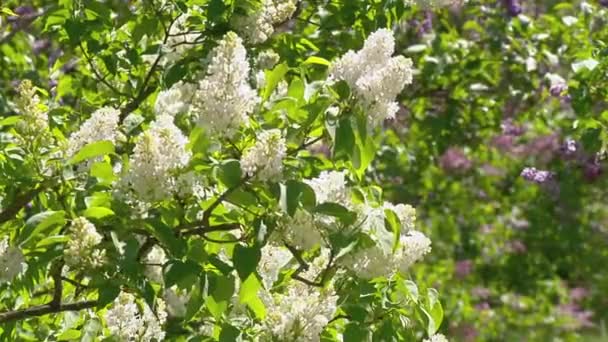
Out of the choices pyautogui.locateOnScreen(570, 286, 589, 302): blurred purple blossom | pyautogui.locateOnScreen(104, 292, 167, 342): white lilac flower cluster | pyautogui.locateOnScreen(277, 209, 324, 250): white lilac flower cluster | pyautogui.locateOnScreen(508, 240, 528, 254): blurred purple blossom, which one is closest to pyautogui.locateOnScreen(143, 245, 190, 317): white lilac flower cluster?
pyautogui.locateOnScreen(104, 292, 167, 342): white lilac flower cluster

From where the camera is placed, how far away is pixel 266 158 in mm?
1811

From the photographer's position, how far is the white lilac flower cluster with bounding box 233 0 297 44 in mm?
2512

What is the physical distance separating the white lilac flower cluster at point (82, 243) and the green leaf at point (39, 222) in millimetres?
65

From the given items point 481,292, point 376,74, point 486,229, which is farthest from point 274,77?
point 486,229

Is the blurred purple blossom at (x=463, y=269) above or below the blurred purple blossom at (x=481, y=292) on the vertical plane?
above

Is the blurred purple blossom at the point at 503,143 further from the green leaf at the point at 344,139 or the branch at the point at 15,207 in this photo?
the green leaf at the point at 344,139

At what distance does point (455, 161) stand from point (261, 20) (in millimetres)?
4681

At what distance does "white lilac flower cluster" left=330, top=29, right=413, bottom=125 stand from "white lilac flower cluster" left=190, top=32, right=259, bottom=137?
19 cm

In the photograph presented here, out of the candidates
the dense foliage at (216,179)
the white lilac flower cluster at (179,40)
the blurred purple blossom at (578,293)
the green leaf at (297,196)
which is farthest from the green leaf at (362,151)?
the blurred purple blossom at (578,293)

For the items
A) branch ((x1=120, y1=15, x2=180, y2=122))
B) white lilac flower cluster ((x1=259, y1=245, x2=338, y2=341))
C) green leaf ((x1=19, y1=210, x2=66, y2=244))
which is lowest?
branch ((x1=120, y1=15, x2=180, y2=122))

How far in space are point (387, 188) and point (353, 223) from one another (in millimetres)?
3249

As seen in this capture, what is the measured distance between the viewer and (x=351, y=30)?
327 cm

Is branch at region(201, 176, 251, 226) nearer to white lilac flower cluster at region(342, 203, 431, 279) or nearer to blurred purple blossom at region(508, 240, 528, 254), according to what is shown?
white lilac flower cluster at region(342, 203, 431, 279)

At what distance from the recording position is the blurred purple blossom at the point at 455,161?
700 centimetres
